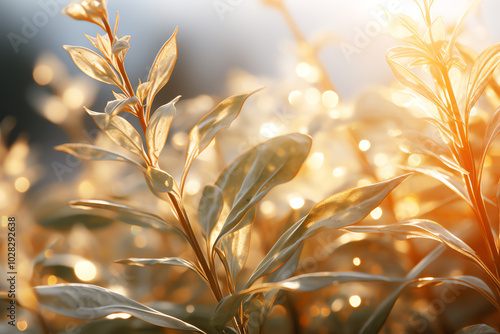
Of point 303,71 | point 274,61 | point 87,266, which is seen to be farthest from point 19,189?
point 274,61

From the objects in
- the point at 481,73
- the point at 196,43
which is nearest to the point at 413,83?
the point at 481,73

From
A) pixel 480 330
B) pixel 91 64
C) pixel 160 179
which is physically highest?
pixel 91 64

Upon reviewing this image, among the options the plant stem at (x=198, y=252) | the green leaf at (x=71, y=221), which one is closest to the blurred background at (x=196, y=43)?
the green leaf at (x=71, y=221)

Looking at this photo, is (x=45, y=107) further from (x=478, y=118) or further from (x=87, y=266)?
(x=478, y=118)

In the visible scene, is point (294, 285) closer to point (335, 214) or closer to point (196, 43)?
point (335, 214)

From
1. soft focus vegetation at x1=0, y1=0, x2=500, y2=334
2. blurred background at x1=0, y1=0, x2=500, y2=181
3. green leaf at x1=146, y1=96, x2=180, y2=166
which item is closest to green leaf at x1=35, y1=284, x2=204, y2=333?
soft focus vegetation at x1=0, y1=0, x2=500, y2=334

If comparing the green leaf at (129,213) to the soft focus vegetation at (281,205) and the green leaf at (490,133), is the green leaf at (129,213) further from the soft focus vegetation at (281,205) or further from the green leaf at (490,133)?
the green leaf at (490,133)
